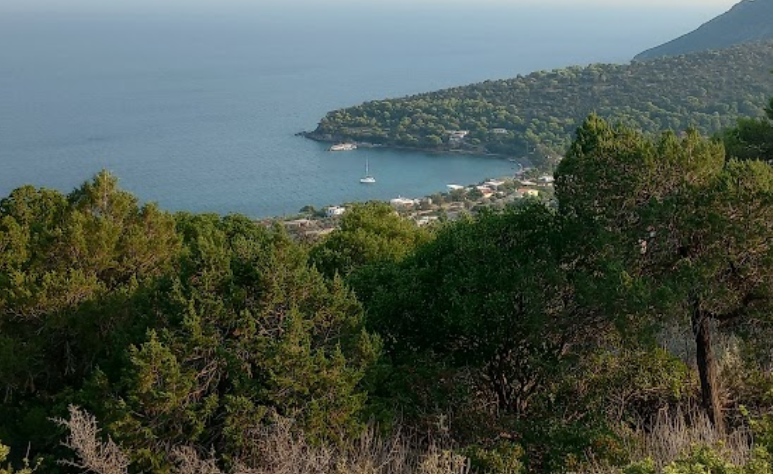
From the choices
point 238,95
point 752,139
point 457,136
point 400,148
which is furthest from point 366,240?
point 238,95

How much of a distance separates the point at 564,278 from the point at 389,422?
1855 mm

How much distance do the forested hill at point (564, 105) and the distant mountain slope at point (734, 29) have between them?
15.6 metres

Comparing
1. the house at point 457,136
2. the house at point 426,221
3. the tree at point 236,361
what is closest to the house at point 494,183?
the house at point 457,136

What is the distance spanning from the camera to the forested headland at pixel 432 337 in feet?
18.7

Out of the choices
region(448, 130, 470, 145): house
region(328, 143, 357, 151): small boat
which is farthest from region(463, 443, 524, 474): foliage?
region(328, 143, 357, 151): small boat

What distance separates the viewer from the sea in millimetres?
42469

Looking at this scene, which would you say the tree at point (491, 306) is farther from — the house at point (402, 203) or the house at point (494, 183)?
the house at point (494, 183)

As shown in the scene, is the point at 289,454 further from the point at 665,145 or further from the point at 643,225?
the point at 665,145

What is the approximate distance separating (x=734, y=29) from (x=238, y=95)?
42.1 meters

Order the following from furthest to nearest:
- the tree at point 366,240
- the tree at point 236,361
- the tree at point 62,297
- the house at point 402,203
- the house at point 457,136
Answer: the house at point 457,136 → the house at point 402,203 → the tree at point 366,240 → the tree at point 62,297 → the tree at point 236,361

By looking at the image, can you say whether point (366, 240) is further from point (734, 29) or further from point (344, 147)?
point (734, 29)

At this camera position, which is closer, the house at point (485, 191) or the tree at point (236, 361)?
the tree at point (236, 361)

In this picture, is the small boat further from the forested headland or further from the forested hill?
the forested headland

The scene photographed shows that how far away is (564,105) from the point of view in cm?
4625
